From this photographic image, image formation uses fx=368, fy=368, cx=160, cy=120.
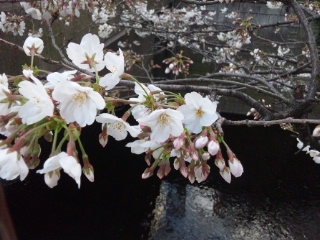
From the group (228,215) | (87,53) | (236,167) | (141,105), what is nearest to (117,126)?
(141,105)

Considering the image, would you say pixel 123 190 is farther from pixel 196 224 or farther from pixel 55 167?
pixel 55 167

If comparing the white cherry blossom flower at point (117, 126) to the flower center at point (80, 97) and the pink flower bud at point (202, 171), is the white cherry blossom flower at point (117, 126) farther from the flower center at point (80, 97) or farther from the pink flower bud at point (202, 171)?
the pink flower bud at point (202, 171)

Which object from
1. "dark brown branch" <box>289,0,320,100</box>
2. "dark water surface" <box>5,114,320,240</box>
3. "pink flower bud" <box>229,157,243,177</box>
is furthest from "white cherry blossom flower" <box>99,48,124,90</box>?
"dark water surface" <box>5,114,320,240</box>

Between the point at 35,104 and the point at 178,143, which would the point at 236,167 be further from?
the point at 35,104

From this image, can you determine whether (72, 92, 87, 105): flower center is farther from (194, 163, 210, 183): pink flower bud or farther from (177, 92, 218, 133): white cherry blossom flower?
(194, 163, 210, 183): pink flower bud

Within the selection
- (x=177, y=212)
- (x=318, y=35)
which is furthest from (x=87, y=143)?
(x=318, y=35)

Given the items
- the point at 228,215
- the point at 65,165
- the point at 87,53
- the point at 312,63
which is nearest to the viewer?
the point at 65,165

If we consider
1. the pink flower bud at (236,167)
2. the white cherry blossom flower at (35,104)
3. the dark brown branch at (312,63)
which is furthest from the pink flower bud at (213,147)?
the dark brown branch at (312,63)
